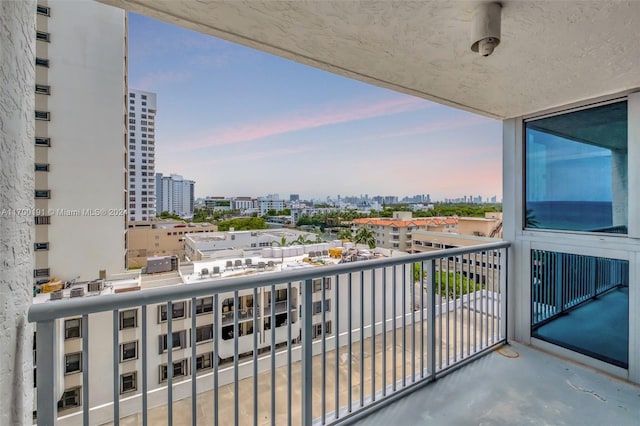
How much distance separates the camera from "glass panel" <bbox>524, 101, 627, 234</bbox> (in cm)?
195

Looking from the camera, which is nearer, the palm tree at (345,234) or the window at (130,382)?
the window at (130,382)

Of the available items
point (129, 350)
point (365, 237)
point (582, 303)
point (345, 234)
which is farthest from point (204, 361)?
point (345, 234)

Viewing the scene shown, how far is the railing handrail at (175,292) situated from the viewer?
85 cm

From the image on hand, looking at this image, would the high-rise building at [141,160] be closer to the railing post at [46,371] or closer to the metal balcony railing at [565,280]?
the railing post at [46,371]

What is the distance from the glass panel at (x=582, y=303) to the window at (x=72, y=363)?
10.1 feet

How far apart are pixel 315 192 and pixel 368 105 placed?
4.24 metres

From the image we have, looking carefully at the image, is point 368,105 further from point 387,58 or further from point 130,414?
point 130,414

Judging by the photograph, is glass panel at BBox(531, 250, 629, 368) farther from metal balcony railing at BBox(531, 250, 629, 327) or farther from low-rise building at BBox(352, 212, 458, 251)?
low-rise building at BBox(352, 212, 458, 251)

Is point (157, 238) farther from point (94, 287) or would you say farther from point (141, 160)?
Result: point (94, 287)

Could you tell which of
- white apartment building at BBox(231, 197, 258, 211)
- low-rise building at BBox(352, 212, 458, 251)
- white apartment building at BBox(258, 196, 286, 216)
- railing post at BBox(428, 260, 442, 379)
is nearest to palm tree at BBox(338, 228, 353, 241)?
low-rise building at BBox(352, 212, 458, 251)

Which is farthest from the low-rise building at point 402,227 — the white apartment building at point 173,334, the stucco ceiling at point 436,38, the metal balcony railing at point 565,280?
the stucco ceiling at point 436,38

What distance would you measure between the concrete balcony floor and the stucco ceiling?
1.94 meters

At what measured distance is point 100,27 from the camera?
3.31m

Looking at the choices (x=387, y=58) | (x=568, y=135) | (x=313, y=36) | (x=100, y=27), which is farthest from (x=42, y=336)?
(x=100, y=27)
